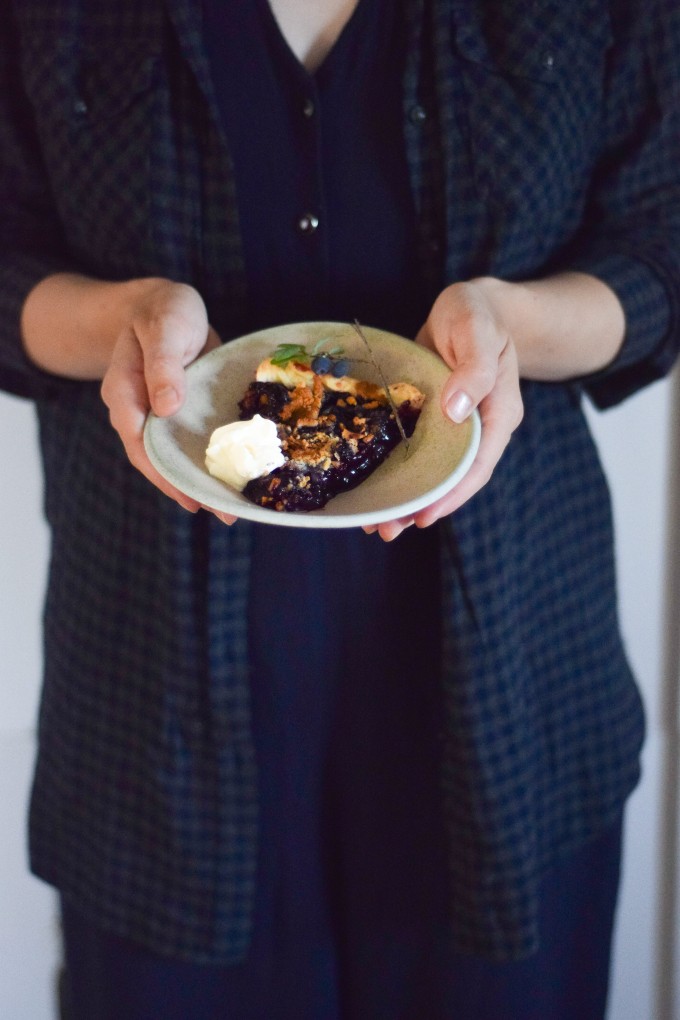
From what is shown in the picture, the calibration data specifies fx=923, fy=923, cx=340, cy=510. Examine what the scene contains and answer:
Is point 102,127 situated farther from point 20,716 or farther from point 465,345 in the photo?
point 20,716

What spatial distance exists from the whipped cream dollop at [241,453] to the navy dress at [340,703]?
4.9 inches

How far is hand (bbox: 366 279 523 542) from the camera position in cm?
66

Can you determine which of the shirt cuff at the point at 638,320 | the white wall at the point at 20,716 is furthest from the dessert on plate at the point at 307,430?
the white wall at the point at 20,716

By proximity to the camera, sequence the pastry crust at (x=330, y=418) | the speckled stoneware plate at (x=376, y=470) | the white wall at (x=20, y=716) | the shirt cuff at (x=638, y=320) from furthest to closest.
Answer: the white wall at (x=20, y=716) → the shirt cuff at (x=638, y=320) → the pastry crust at (x=330, y=418) → the speckled stoneware plate at (x=376, y=470)

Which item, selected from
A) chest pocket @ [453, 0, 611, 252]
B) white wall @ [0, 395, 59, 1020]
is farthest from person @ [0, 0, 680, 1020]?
white wall @ [0, 395, 59, 1020]

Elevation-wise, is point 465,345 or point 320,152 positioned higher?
point 320,152

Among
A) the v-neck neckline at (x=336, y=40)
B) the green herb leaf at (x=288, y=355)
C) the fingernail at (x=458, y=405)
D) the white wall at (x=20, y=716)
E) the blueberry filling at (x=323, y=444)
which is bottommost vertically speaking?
the white wall at (x=20, y=716)

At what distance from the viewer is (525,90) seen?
79cm

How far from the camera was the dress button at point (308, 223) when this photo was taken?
0.78 meters

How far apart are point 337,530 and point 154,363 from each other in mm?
221

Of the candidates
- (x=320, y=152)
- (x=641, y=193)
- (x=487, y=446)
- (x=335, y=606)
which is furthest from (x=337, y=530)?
(x=641, y=193)

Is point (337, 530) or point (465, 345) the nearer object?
point (465, 345)

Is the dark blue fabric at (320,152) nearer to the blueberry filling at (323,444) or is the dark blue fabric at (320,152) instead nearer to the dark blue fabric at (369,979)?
the blueberry filling at (323,444)

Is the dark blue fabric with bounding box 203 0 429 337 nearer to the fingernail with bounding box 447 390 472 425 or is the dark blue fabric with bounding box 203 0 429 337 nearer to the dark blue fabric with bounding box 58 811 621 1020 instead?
the fingernail with bounding box 447 390 472 425
